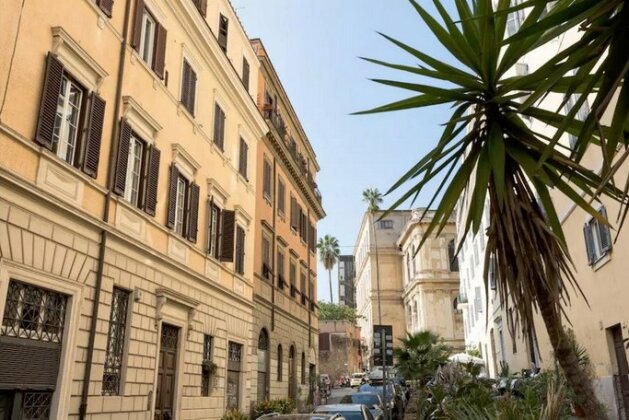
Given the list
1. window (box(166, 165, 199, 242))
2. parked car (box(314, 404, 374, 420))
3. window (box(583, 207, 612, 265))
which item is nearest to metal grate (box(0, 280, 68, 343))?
window (box(166, 165, 199, 242))

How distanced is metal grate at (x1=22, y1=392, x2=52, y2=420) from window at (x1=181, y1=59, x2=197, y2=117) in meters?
8.51

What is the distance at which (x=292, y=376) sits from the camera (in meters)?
26.2

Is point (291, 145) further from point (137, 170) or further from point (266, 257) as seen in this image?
point (137, 170)

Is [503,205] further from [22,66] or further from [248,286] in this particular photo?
[248,286]

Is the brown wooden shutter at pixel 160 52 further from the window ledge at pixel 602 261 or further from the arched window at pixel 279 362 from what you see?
the arched window at pixel 279 362

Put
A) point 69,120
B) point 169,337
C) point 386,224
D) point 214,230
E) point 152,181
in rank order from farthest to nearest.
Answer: point 386,224, point 214,230, point 169,337, point 152,181, point 69,120

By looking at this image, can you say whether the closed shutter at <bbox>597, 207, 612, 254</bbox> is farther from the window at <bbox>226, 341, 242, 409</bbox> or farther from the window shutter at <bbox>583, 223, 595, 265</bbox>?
the window at <bbox>226, 341, 242, 409</bbox>

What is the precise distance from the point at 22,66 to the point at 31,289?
353cm

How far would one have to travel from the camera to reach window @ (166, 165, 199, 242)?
47.9 feet

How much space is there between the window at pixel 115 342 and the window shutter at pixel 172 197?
2608mm

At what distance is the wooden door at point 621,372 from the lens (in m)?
13.5

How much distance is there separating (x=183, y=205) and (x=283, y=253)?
35.5 feet

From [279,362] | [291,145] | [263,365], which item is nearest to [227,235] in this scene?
[263,365]

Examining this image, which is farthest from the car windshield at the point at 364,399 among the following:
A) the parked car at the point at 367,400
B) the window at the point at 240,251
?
the window at the point at 240,251
